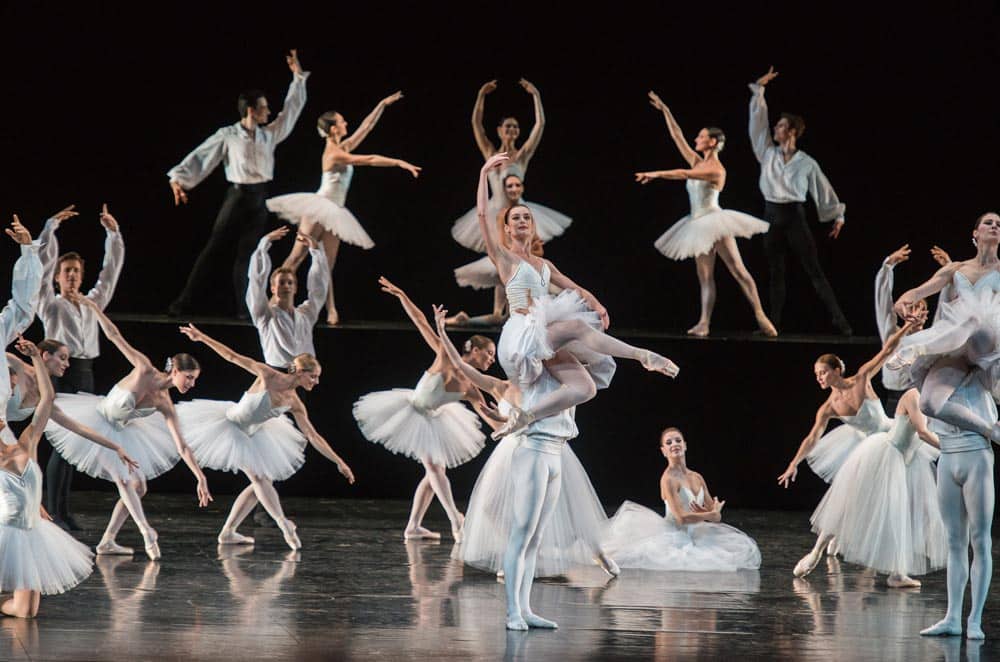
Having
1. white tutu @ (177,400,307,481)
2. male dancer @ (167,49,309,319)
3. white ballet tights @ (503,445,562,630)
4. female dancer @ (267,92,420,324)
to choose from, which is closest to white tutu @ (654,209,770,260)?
female dancer @ (267,92,420,324)

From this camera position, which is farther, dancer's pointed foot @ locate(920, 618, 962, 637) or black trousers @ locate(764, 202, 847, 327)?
black trousers @ locate(764, 202, 847, 327)

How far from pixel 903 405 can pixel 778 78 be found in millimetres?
3838

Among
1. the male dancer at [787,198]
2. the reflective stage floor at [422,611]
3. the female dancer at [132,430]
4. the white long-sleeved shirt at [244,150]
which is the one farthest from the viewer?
the male dancer at [787,198]

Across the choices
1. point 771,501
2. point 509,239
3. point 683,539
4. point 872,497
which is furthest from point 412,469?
point 509,239

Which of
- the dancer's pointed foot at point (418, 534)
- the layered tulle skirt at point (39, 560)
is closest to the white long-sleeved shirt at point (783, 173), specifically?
the dancer's pointed foot at point (418, 534)

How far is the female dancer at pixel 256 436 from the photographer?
6875mm

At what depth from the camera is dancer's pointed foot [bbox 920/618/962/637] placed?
5.05 meters

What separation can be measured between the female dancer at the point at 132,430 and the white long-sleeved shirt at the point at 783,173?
3833 millimetres

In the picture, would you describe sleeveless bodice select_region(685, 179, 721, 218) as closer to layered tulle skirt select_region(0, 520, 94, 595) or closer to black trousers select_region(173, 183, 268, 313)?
black trousers select_region(173, 183, 268, 313)

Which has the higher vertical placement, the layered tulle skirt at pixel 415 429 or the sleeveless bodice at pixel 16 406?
the sleeveless bodice at pixel 16 406

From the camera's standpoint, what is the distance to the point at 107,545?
650cm

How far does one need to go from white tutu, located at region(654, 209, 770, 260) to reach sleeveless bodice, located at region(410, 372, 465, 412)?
206 cm

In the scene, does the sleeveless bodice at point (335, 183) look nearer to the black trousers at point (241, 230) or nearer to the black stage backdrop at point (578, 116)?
the black trousers at point (241, 230)

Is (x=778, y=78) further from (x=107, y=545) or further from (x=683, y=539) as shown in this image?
(x=107, y=545)
